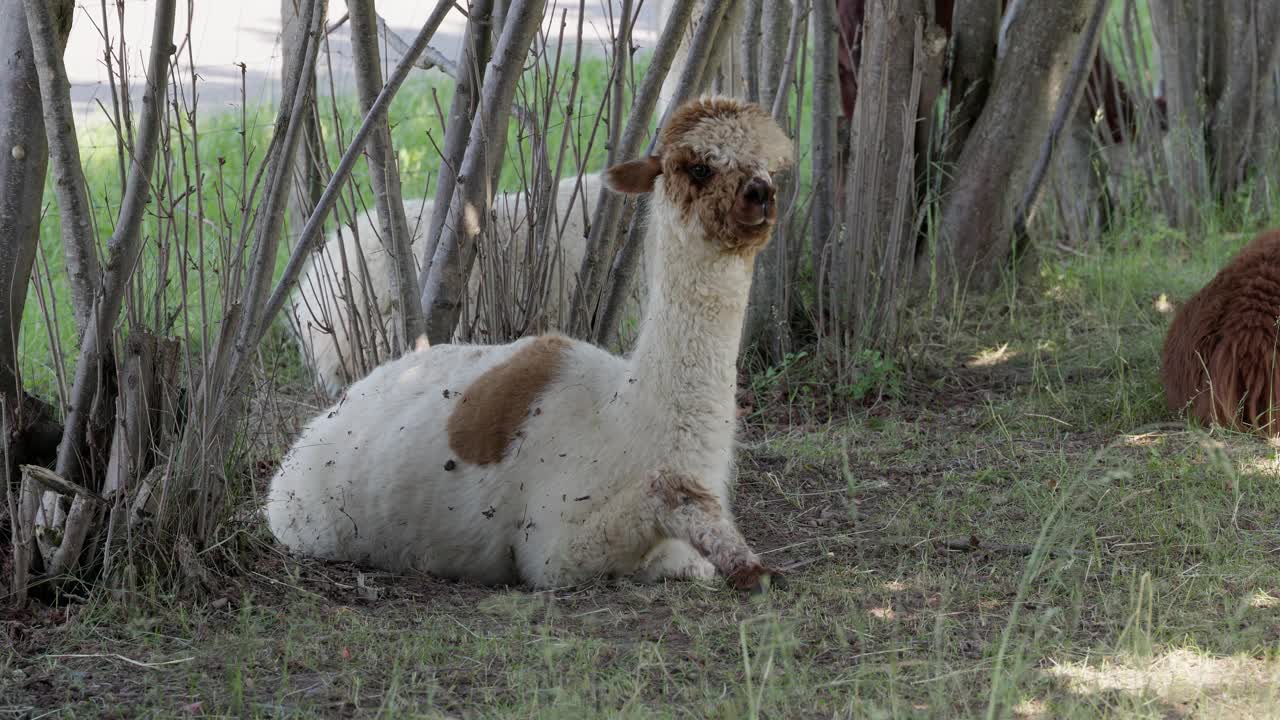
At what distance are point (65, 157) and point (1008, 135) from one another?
459 centimetres

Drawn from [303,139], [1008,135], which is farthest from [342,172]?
[1008,135]

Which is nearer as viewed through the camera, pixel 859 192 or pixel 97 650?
pixel 97 650

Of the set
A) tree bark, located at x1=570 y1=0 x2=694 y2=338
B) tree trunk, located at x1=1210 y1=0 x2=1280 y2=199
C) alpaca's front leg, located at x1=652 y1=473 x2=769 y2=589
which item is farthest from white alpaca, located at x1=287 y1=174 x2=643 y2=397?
tree trunk, located at x1=1210 y1=0 x2=1280 y2=199

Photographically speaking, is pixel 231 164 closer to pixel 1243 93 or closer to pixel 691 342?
pixel 691 342

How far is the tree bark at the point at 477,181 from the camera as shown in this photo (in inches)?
173

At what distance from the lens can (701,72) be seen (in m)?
4.84

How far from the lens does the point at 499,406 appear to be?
3.88m

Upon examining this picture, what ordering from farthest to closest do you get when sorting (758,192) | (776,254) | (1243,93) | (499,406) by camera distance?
1. (1243,93)
2. (776,254)
3. (499,406)
4. (758,192)

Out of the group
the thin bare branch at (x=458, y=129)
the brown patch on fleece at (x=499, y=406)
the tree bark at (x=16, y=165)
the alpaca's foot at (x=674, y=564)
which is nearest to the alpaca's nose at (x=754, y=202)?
the brown patch on fleece at (x=499, y=406)

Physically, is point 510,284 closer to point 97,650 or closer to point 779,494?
point 779,494

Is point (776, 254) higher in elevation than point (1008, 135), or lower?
lower

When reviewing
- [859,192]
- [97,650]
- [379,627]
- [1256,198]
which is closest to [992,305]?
[859,192]

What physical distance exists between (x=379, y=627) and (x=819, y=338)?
293cm

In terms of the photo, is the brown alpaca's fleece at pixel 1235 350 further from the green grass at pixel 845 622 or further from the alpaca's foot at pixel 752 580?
the alpaca's foot at pixel 752 580
